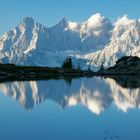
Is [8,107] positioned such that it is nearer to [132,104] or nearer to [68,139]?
A: [132,104]

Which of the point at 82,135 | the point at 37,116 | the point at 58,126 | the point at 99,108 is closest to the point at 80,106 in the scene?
the point at 99,108

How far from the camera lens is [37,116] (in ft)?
183

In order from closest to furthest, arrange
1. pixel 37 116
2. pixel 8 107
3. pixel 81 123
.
Answer: pixel 81 123
pixel 37 116
pixel 8 107

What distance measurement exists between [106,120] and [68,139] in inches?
529

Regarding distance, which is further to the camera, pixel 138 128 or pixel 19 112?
pixel 19 112

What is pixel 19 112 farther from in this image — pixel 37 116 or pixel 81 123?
pixel 81 123

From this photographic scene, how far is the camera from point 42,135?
42.7 meters

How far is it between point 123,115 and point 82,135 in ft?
55.4

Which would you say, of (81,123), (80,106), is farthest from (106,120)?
(80,106)

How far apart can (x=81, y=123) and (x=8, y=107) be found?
18.4 metres

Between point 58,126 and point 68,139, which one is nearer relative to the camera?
point 68,139

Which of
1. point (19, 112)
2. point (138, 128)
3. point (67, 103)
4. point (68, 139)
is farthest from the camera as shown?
point (67, 103)

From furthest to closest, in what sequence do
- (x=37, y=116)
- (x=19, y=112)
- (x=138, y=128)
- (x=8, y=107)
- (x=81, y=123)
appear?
(x=8, y=107) < (x=19, y=112) < (x=37, y=116) < (x=81, y=123) < (x=138, y=128)

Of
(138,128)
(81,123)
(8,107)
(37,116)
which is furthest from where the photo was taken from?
(8,107)
